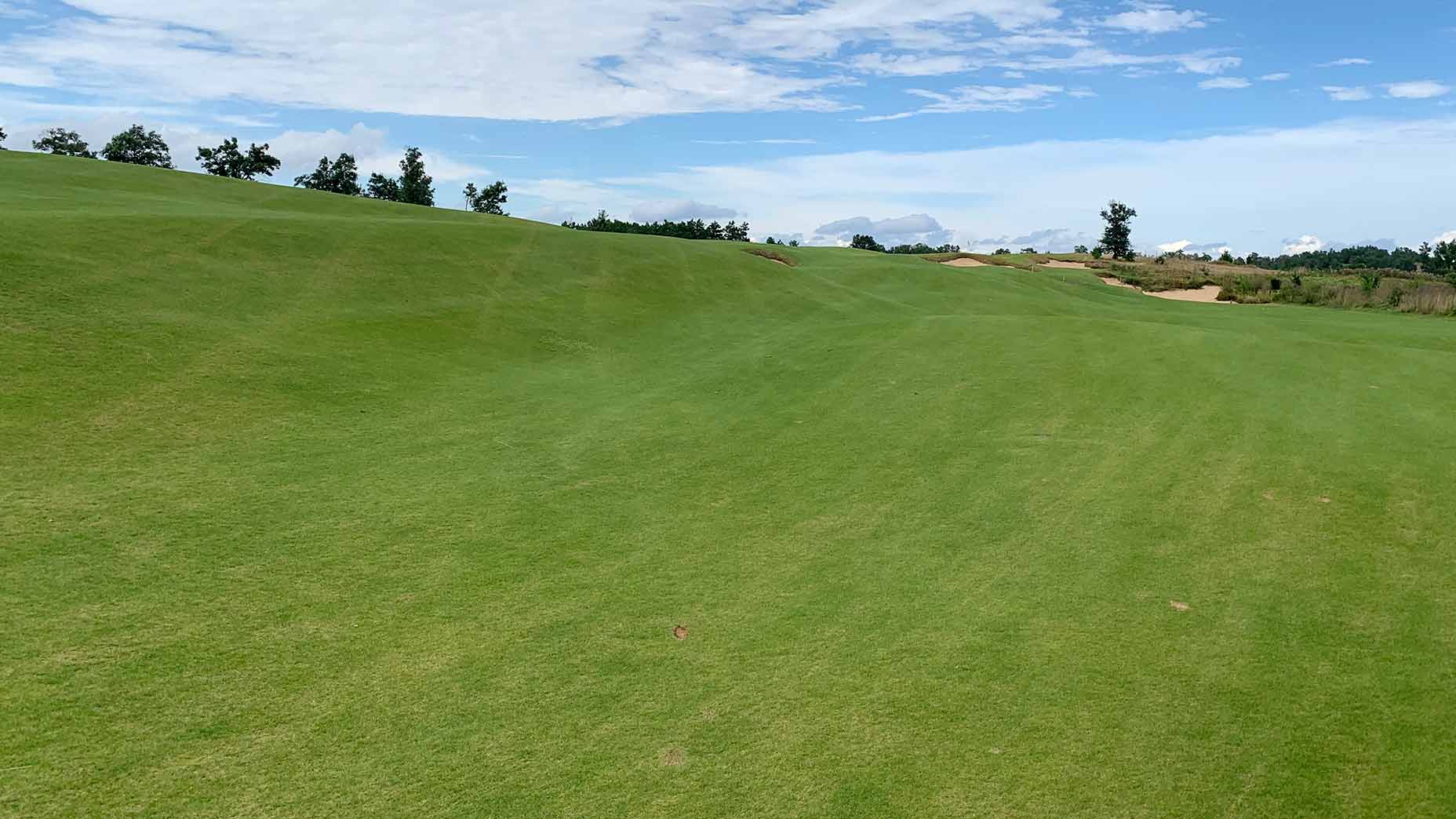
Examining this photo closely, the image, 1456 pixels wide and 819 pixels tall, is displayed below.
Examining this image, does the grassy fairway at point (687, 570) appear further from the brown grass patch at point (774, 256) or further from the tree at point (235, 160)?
the tree at point (235, 160)

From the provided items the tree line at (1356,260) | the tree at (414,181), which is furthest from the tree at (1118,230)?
the tree at (414,181)

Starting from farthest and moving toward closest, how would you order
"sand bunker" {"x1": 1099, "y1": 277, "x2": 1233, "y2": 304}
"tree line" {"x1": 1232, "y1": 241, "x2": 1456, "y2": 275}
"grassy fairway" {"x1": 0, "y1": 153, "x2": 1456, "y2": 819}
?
"tree line" {"x1": 1232, "y1": 241, "x2": 1456, "y2": 275}, "sand bunker" {"x1": 1099, "y1": 277, "x2": 1233, "y2": 304}, "grassy fairway" {"x1": 0, "y1": 153, "x2": 1456, "y2": 819}

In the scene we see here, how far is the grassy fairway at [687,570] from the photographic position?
15.9 ft

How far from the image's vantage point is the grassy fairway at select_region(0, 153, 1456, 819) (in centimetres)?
486

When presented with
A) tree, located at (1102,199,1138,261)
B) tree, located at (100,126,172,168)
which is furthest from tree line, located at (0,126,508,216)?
tree, located at (1102,199,1138,261)

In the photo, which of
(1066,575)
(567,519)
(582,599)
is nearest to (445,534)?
(567,519)

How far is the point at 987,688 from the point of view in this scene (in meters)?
5.66

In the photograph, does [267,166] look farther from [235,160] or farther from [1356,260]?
[1356,260]

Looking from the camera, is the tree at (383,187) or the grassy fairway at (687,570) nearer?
the grassy fairway at (687,570)

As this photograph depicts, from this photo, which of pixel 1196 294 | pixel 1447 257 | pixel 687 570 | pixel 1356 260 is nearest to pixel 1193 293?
pixel 1196 294

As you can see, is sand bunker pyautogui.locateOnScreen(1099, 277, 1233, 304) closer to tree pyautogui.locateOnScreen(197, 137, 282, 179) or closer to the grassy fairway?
the grassy fairway

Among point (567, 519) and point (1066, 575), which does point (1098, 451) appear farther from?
point (567, 519)

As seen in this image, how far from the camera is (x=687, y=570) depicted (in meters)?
7.34

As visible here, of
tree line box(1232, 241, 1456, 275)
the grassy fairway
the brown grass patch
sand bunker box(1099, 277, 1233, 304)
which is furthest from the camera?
tree line box(1232, 241, 1456, 275)
